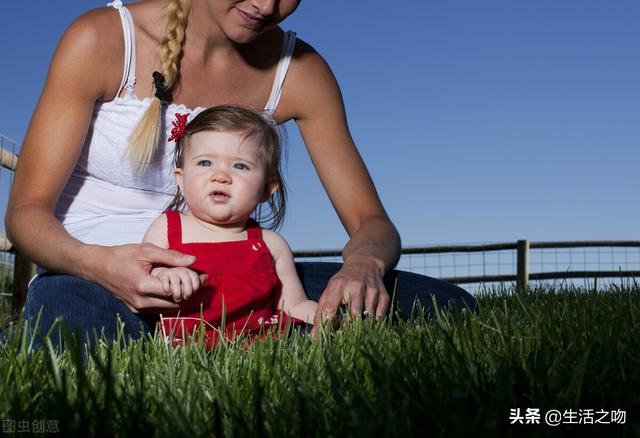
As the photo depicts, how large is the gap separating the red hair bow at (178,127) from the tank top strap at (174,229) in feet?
0.95

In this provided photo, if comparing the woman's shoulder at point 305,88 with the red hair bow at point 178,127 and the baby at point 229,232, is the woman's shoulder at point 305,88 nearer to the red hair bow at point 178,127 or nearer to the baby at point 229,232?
the baby at point 229,232

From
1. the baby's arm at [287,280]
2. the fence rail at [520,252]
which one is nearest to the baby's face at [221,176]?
the baby's arm at [287,280]

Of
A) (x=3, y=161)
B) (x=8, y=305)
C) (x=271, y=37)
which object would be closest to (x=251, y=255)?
(x=271, y=37)

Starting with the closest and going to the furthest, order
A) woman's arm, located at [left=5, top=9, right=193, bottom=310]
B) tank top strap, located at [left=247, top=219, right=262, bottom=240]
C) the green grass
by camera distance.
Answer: the green grass < woman's arm, located at [left=5, top=9, right=193, bottom=310] < tank top strap, located at [left=247, top=219, right=262, bottom=240]

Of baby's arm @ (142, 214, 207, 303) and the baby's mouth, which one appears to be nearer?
baby's arm @ (142, 214, 207, 303)

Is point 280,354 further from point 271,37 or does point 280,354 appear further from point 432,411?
point 271,37

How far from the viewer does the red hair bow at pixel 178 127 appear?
8.85 feet

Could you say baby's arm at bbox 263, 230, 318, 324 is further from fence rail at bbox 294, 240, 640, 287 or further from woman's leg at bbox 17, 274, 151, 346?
fence rail at bbox 294, 240, 640, 287

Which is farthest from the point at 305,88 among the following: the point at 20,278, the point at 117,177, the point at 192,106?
the point at 20,278

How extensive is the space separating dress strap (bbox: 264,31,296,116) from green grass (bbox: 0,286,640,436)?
125cm

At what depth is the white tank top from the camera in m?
2.70

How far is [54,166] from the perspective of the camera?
255 centimetres

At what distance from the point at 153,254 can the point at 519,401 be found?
1068mm

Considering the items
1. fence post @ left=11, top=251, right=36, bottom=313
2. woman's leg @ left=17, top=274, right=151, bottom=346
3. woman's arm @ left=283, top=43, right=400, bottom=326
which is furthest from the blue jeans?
fence post @ left=11, top=251, right=36, bottom=313
